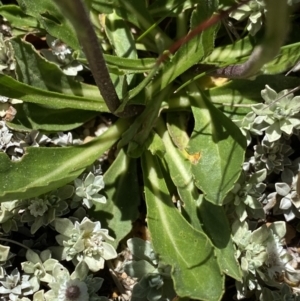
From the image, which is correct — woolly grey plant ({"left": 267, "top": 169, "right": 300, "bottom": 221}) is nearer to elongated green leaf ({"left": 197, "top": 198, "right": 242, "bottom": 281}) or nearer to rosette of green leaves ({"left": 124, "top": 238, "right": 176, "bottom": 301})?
elongated green leaf ({"left": 197, "top": 198, "right": 242, "bottom": 281})

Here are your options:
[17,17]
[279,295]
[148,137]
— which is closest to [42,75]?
[17,17]

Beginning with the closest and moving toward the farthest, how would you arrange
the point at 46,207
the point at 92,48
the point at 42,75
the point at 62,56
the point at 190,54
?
the point at 92,48 → the point at 190,54 → the point at 46,207 → the point at 42,75 → the point at 62,56

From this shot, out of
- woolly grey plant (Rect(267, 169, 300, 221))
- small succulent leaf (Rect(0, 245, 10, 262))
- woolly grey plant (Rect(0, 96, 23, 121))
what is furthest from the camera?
woolly grey plant (Rect(0, 96, 23, 121))

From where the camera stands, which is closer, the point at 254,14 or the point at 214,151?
the point at 214,151

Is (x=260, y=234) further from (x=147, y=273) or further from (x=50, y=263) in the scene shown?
(x=50, y=263)

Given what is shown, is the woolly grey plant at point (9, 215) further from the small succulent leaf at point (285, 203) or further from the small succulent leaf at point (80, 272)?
the small succulent leaf at point (285, 203)

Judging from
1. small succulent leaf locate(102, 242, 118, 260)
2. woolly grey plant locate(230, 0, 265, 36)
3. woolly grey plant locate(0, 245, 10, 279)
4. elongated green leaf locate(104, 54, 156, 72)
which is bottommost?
small succulent leaf locate(102, 242, 118, 260)

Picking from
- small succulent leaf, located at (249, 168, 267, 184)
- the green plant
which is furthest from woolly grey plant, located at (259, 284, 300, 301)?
small succulent leaf, located at (249, 168, 267, 184)

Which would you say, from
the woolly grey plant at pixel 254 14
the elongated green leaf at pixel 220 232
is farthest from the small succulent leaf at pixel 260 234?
the woolly grey plant at pixel 254 14
